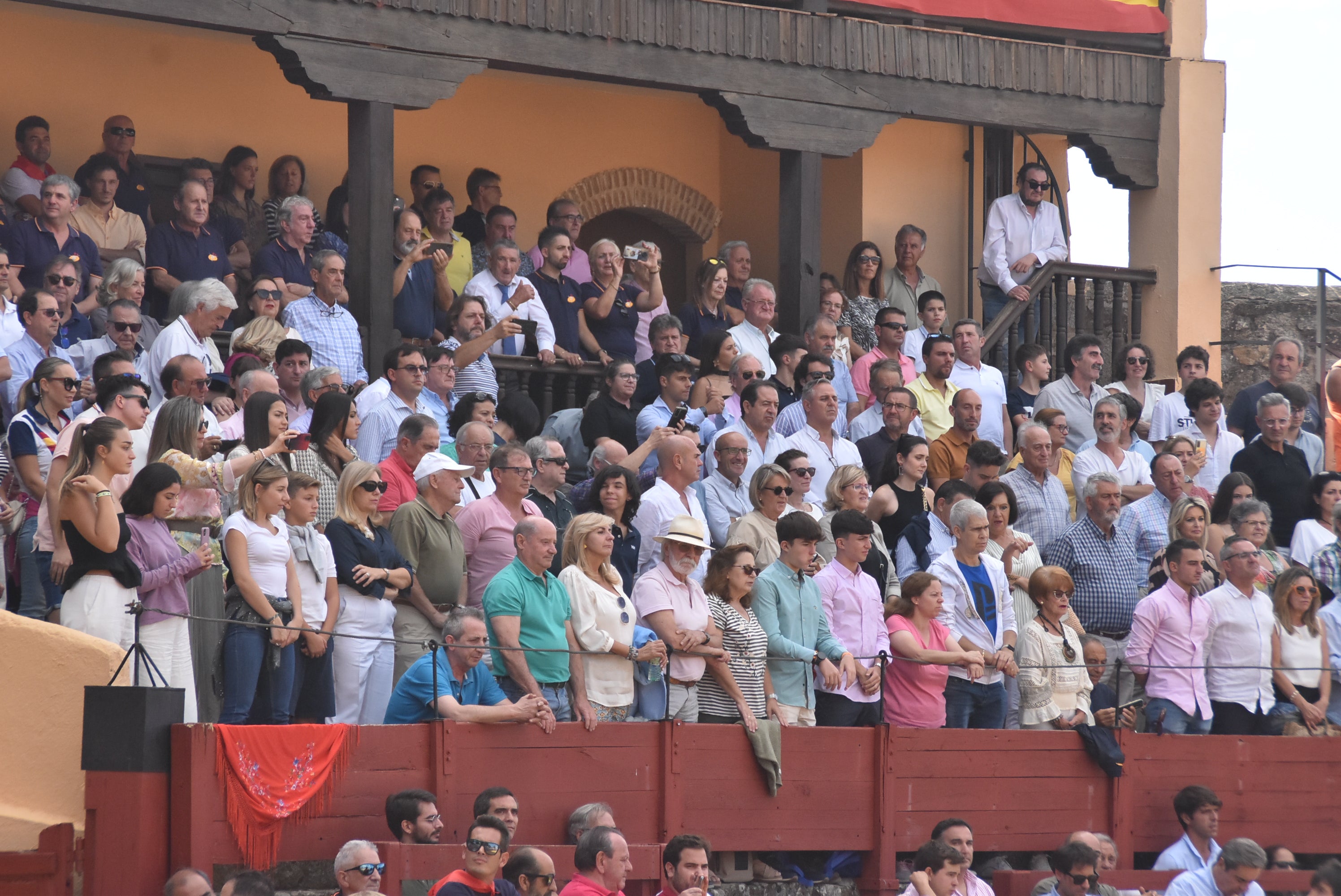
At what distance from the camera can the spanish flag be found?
1516 cm

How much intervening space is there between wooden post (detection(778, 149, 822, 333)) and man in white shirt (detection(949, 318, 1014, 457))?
1.18 metres

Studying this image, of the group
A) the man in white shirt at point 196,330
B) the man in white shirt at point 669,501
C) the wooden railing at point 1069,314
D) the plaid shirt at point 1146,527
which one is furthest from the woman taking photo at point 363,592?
the wooden railing at point 1069,314

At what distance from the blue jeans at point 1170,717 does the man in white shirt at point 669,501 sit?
269 cm

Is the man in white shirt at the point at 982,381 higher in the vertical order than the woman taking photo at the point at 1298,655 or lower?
higher

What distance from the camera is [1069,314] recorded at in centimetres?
1551

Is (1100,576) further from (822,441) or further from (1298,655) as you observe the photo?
(822,441)

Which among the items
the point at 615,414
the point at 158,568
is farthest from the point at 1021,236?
the point at 158,568

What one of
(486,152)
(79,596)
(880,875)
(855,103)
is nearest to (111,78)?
(486,152)

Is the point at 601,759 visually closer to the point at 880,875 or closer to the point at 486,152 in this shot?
the point at 880,875

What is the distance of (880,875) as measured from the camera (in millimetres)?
10078

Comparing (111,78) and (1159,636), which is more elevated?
(111,78)

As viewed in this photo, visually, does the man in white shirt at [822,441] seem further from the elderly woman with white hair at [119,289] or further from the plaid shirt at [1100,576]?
the elderly woman with white hair at [119,289]

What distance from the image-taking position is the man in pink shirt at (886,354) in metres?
13.3

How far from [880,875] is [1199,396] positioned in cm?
489
